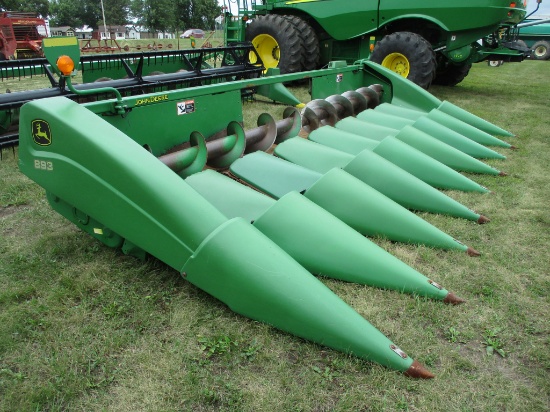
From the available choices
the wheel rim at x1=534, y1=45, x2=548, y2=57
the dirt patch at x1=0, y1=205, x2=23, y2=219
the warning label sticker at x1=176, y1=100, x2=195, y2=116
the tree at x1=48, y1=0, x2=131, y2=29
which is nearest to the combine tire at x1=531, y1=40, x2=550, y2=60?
the wheel rim at x1=534, y1=45, x2=548, y2=57

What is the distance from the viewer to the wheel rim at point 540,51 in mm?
19109

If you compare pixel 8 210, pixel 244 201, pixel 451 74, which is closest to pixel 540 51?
pixel 451 74

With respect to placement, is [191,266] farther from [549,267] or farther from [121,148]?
[549,267]

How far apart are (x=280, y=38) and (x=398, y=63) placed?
2142 mm

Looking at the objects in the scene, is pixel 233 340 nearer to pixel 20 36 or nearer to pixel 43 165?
pixel 43 165

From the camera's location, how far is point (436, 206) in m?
2.96

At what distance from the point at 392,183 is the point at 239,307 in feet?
5.07

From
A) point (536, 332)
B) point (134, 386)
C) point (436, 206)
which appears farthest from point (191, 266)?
point (436, 206)

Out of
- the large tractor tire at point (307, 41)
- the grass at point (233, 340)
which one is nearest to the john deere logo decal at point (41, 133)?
the grass at point (233, 340)

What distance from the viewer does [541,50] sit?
63.2 ft

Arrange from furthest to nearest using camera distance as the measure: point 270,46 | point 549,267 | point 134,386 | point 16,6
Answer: point 16,6 → point 270,46 → point 549,267 → point 134,386

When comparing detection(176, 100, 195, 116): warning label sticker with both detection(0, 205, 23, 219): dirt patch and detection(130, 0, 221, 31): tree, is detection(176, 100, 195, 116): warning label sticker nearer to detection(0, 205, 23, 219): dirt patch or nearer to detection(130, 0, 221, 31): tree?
detection(0, 205, 23, 219): dirt patch

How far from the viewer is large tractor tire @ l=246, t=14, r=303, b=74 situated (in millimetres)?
7816

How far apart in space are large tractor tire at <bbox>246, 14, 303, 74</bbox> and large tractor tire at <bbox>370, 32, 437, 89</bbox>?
4.59 ft
